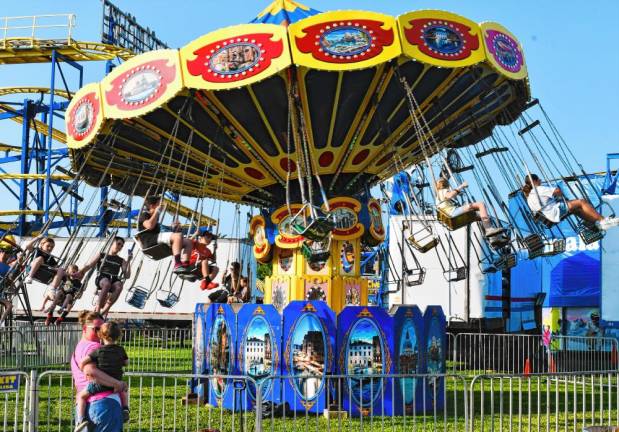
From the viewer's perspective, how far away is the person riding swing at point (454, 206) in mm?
9523

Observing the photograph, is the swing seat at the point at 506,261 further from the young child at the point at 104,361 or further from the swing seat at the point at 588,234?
the young child at the point at 104,361

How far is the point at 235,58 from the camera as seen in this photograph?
29.9 feet

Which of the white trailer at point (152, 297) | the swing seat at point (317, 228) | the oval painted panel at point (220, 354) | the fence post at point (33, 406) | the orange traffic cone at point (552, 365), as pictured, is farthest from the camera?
the white trailer at point (152, 297)

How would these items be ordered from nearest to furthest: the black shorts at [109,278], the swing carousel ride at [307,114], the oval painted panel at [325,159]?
the swing carousel ride at [307,114] → the oval painted panel at [325,159] → the black shorts at [109,278]

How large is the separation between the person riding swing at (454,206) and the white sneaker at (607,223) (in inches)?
47.9

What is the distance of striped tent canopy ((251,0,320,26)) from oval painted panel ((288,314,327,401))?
423cm

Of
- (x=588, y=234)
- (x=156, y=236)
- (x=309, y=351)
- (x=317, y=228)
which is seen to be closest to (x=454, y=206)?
(x=317, y=228)

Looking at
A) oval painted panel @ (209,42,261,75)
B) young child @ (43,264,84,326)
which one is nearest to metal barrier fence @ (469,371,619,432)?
oval painted panel @ (209,42,261,75)

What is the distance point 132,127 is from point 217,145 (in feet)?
4.12

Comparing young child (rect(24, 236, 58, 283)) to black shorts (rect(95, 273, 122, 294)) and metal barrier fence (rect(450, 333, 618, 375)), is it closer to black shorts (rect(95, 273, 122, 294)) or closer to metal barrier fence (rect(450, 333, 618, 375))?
black shorts (rect(95, 273, 122, 294))

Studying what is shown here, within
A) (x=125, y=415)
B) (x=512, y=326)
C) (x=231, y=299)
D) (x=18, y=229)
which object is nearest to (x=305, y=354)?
(x=231, y=299)

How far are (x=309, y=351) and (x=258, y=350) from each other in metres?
0.76

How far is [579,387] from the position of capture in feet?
45.1

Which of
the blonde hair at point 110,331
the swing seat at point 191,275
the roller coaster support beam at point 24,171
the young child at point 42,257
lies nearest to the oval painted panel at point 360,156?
Result: the swing seat at point 191,275
